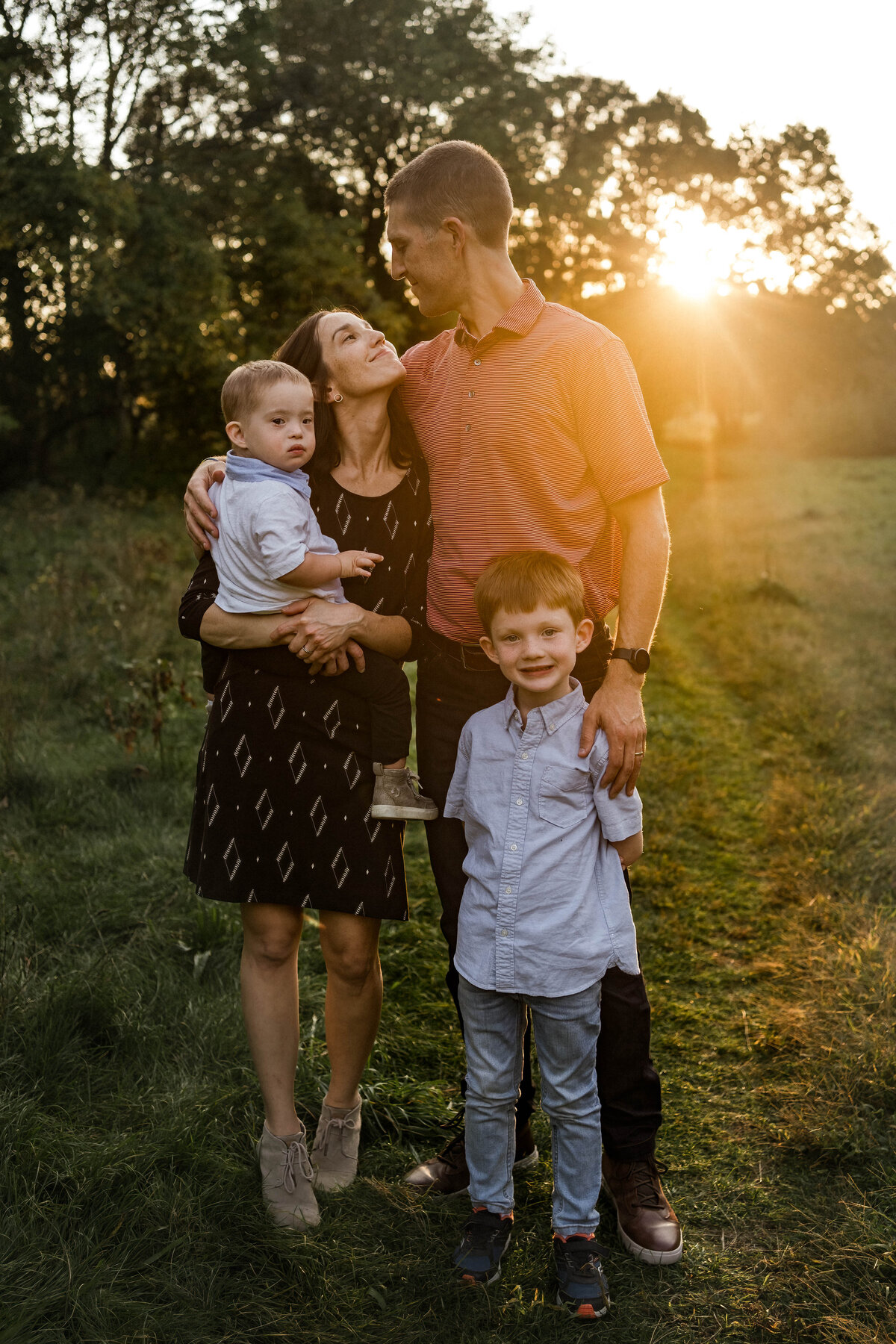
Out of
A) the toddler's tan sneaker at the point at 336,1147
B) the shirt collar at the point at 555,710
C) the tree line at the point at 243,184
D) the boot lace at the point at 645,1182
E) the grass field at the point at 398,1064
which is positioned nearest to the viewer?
the grass field at the point at 398,1064

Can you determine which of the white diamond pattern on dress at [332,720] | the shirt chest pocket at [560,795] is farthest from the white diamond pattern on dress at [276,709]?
the shirt chest pocket at [560,795]

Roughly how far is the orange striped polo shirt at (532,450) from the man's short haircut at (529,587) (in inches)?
8.3

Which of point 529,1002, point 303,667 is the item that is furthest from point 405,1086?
point 303,667

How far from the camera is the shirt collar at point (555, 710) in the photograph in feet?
7.88

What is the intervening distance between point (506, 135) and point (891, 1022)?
19418mm

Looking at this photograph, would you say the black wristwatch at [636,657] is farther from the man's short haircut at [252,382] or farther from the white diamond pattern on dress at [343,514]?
the man's short haircut at [252,382]

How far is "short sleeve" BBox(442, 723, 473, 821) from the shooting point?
2527 mm

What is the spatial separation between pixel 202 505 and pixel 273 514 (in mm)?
328

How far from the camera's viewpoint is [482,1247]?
2457mm

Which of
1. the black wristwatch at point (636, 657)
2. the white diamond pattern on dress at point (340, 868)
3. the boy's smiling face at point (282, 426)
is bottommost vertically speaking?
the white diamond pattern on dress at point (340, 868)

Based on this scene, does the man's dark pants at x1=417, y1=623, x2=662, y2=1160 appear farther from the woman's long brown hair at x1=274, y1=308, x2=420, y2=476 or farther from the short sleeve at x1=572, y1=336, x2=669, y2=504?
the woman's long brown hair at x1=274, y1=308, x2=420, y2=476

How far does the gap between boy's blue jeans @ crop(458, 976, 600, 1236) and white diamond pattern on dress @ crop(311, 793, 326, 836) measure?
49cm

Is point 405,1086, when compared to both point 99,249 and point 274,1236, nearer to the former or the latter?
point 274,1236

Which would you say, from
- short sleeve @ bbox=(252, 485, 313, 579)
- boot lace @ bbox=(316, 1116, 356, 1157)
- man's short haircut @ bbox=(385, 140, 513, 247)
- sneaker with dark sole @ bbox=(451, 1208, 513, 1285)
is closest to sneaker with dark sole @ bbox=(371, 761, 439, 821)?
short sleeve @ bbox=(252, 485, 313, 579)
